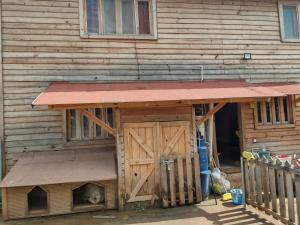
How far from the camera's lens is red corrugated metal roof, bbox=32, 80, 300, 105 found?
6.05 metres

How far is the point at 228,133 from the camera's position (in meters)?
12.6

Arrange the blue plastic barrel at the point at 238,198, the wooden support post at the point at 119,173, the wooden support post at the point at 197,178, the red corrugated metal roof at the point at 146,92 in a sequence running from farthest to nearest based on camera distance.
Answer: the wooden support post at the point at 197,178
the blue plastic barrel at the point at 238,198
the wooden support post at the point at 119,173
the red corrugated metal roof at the point at 146,92

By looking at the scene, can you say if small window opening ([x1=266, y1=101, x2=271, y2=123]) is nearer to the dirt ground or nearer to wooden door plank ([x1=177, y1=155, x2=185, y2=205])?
the dirt ground

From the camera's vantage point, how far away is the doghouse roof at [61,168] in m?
6.07

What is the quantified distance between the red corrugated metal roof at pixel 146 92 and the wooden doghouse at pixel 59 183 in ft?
5.32

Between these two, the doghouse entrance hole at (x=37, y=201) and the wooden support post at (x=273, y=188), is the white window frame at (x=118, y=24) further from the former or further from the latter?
the wooden support post at (x=273, y=188)

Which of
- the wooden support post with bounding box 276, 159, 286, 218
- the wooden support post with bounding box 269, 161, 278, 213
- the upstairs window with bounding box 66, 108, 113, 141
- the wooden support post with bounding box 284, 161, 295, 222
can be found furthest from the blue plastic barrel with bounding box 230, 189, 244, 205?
the upstairs window with bounding box 66, 108, 113, 141

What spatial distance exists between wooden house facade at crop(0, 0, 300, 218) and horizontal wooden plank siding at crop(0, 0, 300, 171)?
3 centimetres

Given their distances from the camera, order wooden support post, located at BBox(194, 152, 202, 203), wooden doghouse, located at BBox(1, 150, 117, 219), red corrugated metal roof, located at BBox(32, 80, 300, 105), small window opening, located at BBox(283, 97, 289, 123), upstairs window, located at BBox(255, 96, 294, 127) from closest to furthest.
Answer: red corrugated metal roof, located at BBox(32, 80, 300, 105) → wooden doghouse, located at BBox(1, 150, 117, 219) → wooden support post, located at BBox(194, 152, 202, 203) → upstairs window, located at BBox(255, 96, 294, 127) → small window opening, located at BBox(283, 97, 289, 123)

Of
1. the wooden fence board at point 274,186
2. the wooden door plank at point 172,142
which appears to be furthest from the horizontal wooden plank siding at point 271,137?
the wooden door plank at point 172,142

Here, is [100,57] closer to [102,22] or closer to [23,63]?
[102,22]

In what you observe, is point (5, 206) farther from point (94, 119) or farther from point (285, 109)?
point (285, 109)

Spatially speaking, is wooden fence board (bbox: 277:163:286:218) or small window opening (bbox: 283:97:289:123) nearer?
wooden fence board (bbox: 277:163:286:218)

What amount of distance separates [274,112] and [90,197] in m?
6.24
